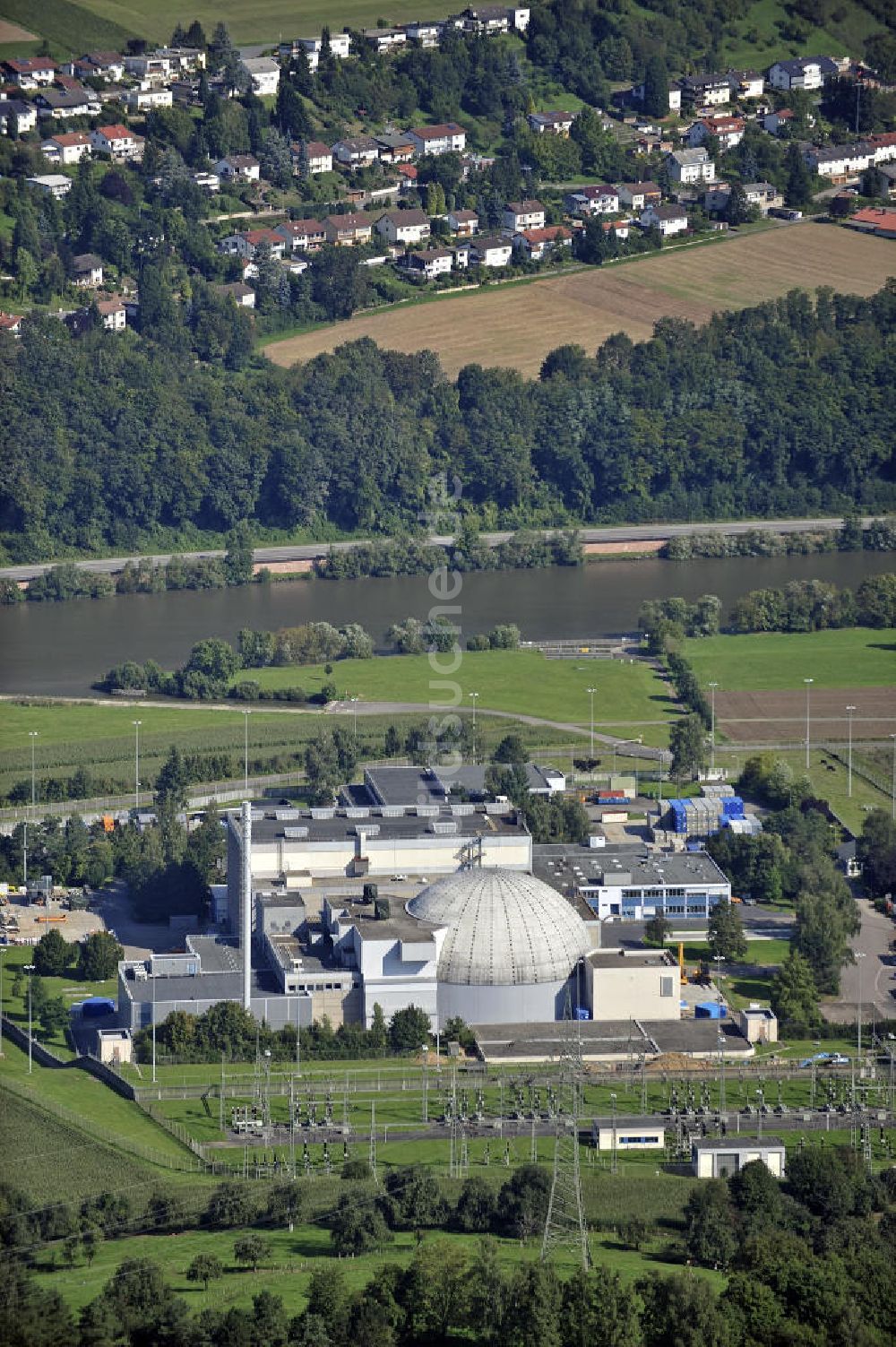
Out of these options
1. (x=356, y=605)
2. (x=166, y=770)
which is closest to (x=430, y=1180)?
(x=166, y=770)

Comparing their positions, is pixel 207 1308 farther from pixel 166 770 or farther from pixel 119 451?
pixel 119 451

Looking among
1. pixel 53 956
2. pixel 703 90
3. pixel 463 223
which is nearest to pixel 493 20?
pixel 703 90

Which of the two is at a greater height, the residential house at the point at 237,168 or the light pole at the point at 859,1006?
the light pole at the point at 859,1006

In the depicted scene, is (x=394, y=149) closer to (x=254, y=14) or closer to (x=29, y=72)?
(x=254, y=14)

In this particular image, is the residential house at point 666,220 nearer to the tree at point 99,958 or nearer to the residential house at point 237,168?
the residential house at point 237,168

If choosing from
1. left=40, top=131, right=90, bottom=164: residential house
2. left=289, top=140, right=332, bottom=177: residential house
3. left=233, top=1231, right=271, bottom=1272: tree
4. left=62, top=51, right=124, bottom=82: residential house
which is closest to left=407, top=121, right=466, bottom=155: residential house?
left=289, top=140, right=332, bottom=177: residential house

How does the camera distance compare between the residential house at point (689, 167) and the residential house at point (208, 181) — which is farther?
the residential house at point (689, 167)

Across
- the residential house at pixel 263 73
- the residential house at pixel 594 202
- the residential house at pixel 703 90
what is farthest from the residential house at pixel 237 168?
the residential house at pixel 703 90
